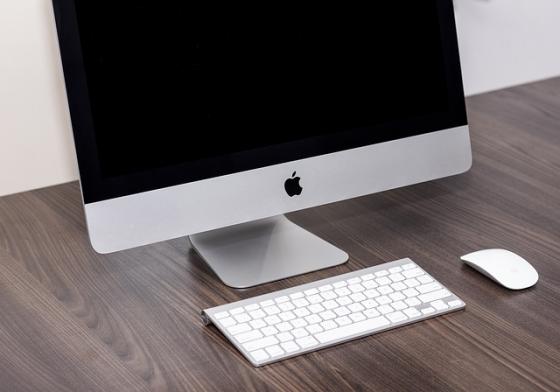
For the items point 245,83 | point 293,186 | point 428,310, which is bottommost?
point 428,310

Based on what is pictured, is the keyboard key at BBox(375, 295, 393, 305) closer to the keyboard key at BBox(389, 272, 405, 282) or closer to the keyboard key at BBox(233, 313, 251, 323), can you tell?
the keyboard key at BBox(389, 272, 405, 282)

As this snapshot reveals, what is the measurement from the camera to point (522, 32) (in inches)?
73.0

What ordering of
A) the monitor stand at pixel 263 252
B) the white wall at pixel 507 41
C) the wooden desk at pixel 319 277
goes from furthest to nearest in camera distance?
the white wall at pixel 507 41 → the monitor stand at pixel 263 252 → the wooden desk at pixel 319 277

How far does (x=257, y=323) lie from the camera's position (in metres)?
1.04

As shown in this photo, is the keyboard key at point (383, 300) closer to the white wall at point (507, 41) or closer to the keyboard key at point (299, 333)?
the keyboard key at point (299, 333)

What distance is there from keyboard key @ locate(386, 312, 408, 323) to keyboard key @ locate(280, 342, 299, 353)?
12 centimetres

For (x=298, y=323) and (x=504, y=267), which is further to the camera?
(x=504, y=267)

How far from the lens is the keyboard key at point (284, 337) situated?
101 cm

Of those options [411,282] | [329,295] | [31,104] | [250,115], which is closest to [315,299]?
[329,295]

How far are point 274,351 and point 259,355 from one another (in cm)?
2

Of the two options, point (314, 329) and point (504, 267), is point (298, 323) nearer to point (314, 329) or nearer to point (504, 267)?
point (314, 329)

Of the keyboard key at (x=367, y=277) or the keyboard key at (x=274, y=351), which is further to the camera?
the keyboard key at (x=367, y=277)

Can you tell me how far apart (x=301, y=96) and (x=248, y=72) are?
79mm

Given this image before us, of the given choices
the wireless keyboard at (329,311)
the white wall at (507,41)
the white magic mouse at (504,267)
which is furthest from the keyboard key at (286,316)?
the white wall at (507,41)
